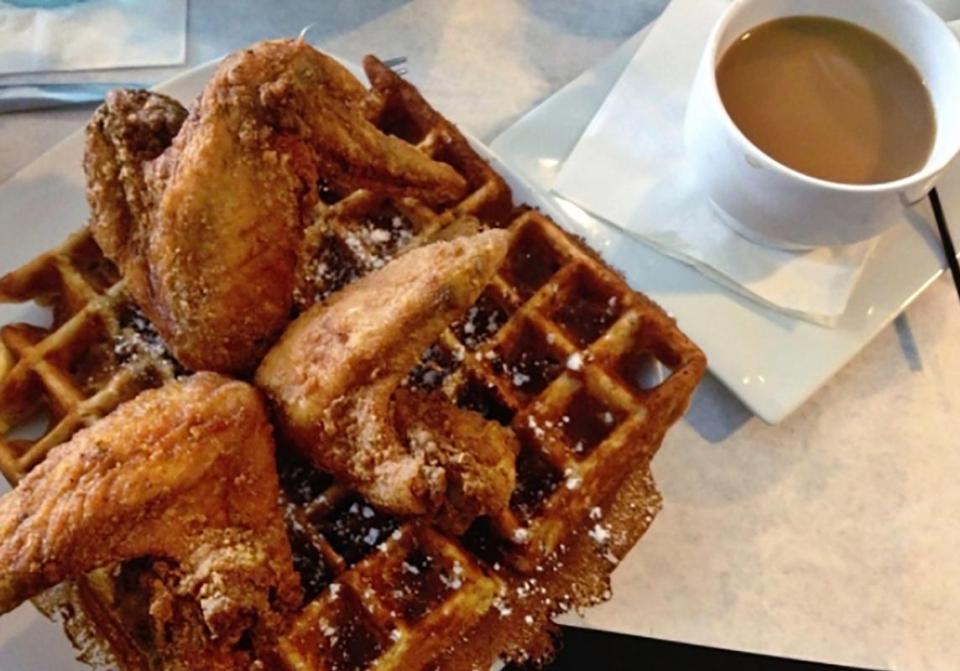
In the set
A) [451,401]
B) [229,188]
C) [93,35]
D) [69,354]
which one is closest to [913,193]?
[451,401]

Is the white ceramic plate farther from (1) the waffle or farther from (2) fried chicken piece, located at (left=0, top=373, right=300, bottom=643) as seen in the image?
(2) fried chicken piece, located at (left=0, top=373, right=300, bottom=643)

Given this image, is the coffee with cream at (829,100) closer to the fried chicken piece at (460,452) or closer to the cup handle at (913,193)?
the cup handle at (913,193)

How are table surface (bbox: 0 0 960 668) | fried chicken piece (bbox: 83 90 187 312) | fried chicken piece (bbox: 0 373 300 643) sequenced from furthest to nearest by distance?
table surface (bbox: 0 0 960 668) < fried chicken piece (bbox: 83 90 187 312) < fried chicken piece (bbox: 0 373 300 643)

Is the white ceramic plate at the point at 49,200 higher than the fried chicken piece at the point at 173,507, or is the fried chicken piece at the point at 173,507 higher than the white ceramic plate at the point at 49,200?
the white ceramic plate at the point at 49,200

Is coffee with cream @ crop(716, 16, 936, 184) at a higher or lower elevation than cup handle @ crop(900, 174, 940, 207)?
higher

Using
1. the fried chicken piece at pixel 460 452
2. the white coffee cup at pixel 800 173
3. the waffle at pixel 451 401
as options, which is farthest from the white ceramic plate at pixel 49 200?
the fried chicken piece at pixel 460 452

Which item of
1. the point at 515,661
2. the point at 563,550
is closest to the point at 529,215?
the point at 563,550

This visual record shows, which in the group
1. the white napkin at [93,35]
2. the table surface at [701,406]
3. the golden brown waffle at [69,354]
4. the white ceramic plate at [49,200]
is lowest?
the table surface at [701,406]

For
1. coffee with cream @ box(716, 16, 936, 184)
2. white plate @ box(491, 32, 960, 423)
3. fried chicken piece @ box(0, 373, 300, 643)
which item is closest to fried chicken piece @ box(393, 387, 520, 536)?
fried chicken piece @ box(0, 373, 300, 643)
